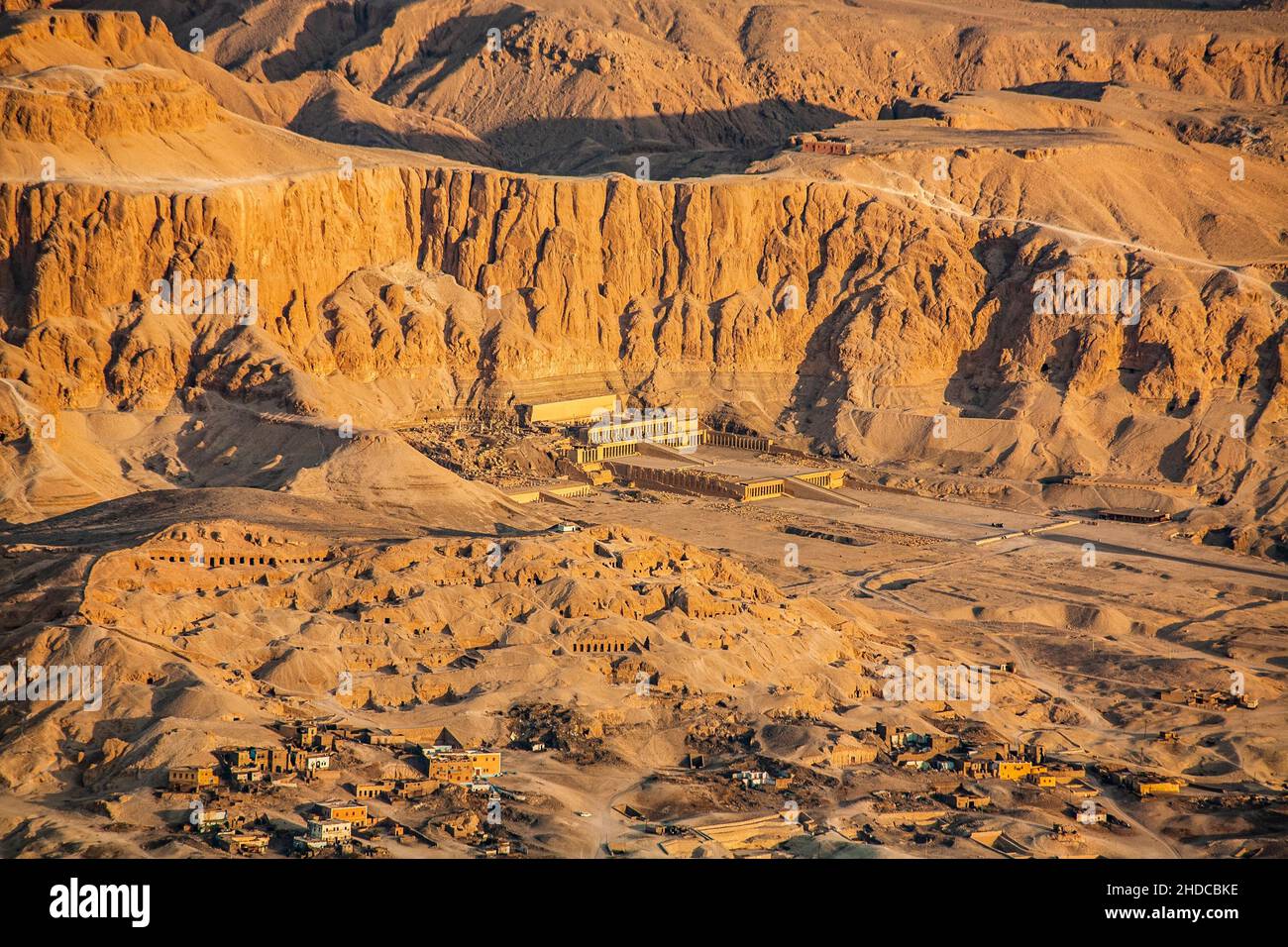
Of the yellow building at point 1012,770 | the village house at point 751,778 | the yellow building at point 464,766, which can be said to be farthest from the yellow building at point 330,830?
the yellow building at point 1012,770

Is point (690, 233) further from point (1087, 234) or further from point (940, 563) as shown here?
point (940, 563)

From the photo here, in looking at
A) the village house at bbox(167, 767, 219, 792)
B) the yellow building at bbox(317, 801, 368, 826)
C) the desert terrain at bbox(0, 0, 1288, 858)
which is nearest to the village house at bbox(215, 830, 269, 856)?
the desert terrain at bbox(0, 0, 1288, 858)

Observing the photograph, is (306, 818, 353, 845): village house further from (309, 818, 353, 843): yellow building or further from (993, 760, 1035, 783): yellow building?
(993, 760, 1035, 783): yellow building

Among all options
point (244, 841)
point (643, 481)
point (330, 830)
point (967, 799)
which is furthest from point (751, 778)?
point (643, 481)

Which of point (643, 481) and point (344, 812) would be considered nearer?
point (344, 812)

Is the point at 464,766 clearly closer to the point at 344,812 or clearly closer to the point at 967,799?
the point at 344,812

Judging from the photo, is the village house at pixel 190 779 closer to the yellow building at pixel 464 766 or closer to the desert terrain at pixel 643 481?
the desert terrain at pixel 643 481

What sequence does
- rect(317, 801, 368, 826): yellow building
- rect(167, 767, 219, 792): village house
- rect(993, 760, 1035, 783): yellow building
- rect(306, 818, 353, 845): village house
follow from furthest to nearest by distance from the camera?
rect(993, 760, 1035, 783): yellow building
rect(167, 767, 219, 792): village house
rect(317, 801, 368, 826): yellow building
rect(306, 818, 353, 845): village house

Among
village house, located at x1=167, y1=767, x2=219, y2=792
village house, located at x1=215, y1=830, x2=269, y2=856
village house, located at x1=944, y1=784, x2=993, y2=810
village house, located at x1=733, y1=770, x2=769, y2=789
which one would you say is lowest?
village house, located at x1=944, y1=784, x2=993, y2=810
